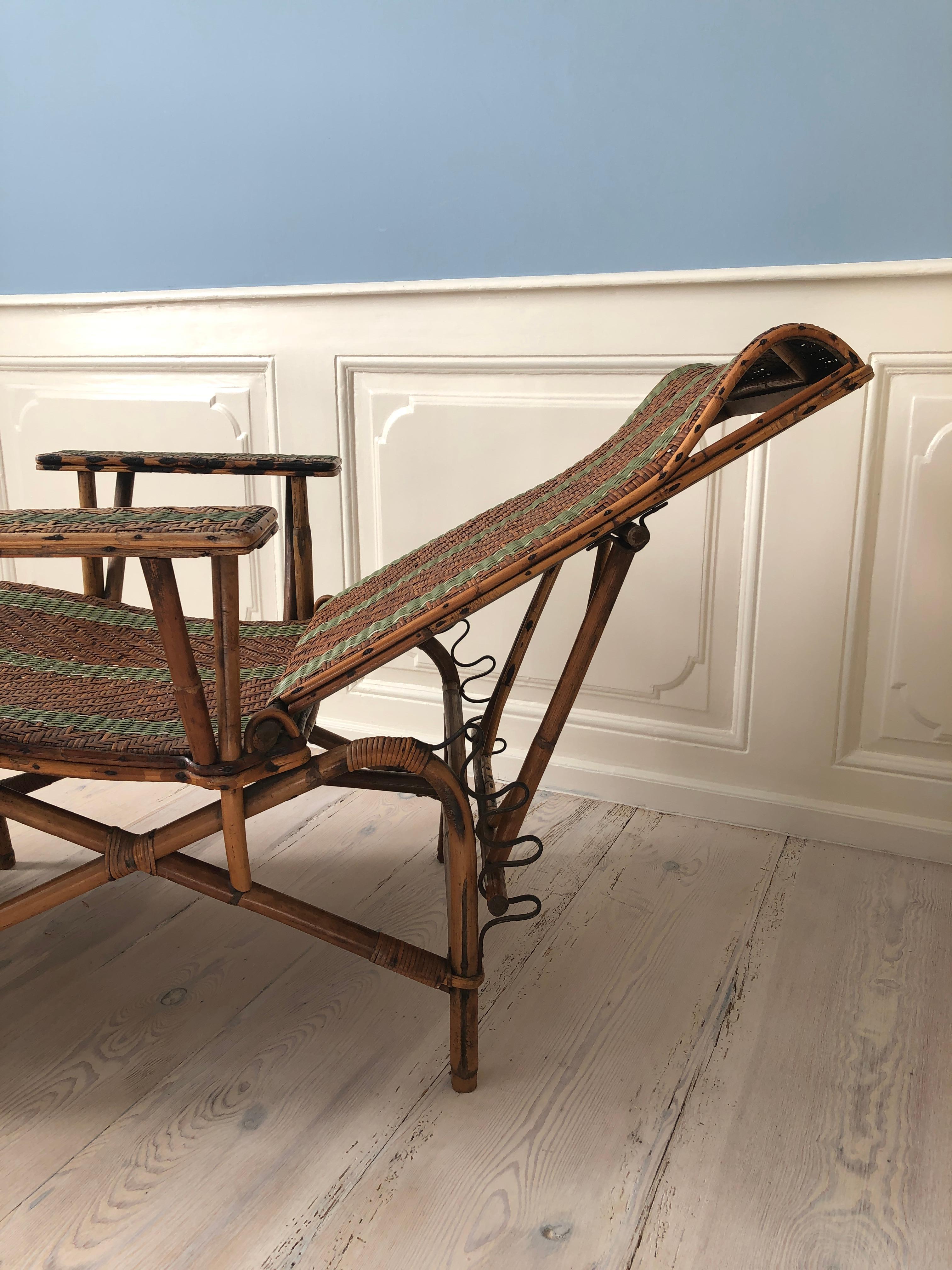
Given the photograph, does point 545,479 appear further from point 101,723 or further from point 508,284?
point 101,723

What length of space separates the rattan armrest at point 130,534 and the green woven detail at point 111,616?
1.72 feet

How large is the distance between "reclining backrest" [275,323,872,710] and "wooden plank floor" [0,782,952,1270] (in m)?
0.52

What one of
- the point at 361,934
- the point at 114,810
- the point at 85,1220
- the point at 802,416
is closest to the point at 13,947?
the point at 114,810

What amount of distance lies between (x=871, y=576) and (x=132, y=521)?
4.17 ft

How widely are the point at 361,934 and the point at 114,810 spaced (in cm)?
98

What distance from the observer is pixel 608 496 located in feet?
3.18

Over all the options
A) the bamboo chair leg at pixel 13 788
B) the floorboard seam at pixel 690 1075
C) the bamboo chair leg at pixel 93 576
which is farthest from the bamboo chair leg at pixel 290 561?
the floorboard seam at pixel 690 1075

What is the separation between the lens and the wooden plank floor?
99 centimetres

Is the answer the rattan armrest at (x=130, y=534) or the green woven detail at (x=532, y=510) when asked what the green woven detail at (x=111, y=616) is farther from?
the rattan armrest at (x=130, y=534)

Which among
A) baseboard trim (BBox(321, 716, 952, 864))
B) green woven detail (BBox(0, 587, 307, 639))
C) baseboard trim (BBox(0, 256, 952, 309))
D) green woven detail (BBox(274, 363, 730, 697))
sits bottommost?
baseboard trim (BBox(321, 716, 952, 864))

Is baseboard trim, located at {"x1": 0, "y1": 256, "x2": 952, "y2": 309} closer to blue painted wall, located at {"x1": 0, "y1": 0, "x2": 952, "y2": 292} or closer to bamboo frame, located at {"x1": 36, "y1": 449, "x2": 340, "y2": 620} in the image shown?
blue painted wall, located at {"x1": 0, "y1": 0, "x2": 952, "y2": 292}

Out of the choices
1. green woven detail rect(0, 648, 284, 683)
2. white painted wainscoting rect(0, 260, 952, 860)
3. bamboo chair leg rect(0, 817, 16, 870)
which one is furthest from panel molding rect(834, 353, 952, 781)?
bamboo chair leg rect(0, 817, 16, 870)

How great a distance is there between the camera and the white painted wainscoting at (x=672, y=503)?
64.9 inches

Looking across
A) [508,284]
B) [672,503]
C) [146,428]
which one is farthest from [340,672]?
[146,428]
